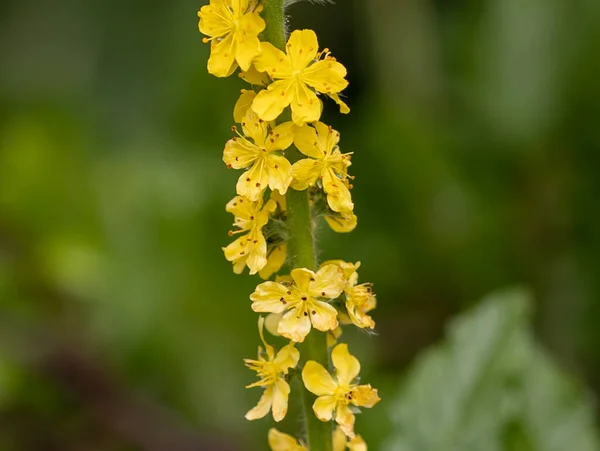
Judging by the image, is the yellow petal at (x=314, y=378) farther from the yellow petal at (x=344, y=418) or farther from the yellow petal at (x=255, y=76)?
the yellow petal at (x=255, y=76)

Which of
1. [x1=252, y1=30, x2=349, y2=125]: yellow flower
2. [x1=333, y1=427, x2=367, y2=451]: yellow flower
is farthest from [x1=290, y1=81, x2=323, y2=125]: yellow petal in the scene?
[x1=333, y1=427, x2=367, y2=451]: yellow flower

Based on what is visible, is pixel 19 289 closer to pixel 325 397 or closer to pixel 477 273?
pixel 477 273

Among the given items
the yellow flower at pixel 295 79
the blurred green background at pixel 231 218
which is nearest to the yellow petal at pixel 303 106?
the yellow flower at pixel 295 79

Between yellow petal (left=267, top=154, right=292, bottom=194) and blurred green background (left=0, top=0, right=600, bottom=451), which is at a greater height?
blurred green background (left=0, top=0, right=600, bottom=451)

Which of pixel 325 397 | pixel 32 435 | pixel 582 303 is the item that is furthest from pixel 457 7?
pixel 325 397

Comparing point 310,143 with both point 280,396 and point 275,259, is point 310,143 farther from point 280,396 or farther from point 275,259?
point 280,396

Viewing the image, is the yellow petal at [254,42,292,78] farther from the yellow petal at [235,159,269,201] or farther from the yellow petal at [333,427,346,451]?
the yellow petal at [333,427,346,451]

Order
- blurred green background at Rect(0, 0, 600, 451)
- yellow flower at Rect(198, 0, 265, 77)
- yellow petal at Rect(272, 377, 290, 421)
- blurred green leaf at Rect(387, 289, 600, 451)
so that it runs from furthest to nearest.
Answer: blurred green background at Rect(0, 0, 600, 451) → blurred green leaf at Rect(387, 289, 600, 451) → yellow petal at Rect(272, 377, 290, 421) → yellow flower at Rect(198, 0, 265, 77)
